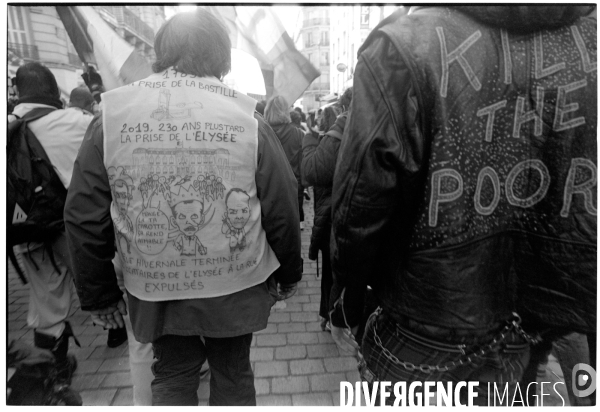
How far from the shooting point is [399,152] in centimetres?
115

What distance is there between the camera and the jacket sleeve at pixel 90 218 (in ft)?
4.86

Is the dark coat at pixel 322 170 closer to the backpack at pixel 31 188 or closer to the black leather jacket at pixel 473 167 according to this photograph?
the black leather jacket at pixel 473 167

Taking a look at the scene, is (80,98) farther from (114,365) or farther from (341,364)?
(341,364)

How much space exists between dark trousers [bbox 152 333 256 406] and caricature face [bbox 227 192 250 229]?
0.51m

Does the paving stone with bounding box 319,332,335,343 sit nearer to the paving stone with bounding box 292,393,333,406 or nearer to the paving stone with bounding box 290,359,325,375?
the paving stone with bounding box 290,359,325,375

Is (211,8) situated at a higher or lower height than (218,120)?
higher

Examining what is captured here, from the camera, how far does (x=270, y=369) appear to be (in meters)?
2.49

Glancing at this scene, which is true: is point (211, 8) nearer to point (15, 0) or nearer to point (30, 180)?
point (15, 0)

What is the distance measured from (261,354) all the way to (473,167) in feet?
6.52

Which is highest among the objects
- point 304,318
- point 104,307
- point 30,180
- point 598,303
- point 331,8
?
point 331,8

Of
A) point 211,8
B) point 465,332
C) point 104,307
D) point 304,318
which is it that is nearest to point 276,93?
point 211,8

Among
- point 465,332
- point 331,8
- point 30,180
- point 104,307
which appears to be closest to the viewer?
point 465,332

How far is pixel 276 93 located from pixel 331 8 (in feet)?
5.57

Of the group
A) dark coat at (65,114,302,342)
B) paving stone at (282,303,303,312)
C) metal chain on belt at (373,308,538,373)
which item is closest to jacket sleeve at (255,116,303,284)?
dark coat at (65,114,302,342)
